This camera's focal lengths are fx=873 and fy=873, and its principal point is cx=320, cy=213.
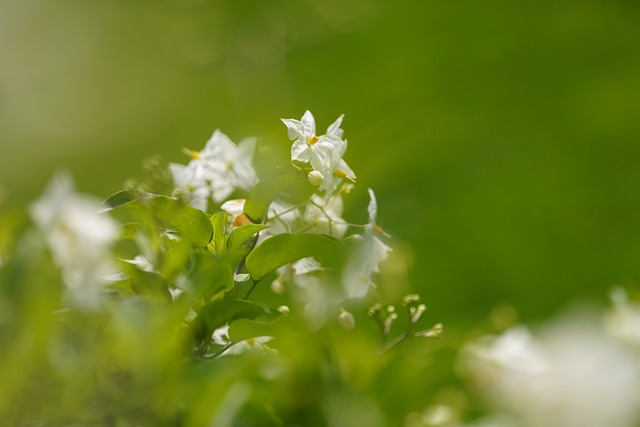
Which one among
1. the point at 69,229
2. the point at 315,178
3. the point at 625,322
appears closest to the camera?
the point at 69,229

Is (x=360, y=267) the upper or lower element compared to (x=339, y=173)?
lower

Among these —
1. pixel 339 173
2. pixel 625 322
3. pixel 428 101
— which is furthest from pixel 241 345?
pixel 428 101

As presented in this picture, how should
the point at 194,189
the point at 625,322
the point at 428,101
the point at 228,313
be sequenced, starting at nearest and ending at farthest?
the point at 228,313 → the point at 194,189 → the point at 625,322 → the point at 428,101

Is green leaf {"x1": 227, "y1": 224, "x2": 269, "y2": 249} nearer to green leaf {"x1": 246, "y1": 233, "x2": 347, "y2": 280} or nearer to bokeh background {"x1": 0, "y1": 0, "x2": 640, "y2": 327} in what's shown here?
green leaf {"x1": 246, "y1": 233, "x2": 347, "y2": 280}

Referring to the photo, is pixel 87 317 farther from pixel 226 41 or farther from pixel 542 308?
pixel 226 41

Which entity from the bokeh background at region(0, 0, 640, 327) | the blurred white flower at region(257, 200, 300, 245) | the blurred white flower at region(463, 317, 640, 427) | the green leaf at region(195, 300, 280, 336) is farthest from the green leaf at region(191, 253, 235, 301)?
the bokeh background at region(0, 0, 640, 327)

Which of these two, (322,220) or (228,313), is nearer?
(228,313)

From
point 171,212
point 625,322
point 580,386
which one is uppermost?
point 171,212

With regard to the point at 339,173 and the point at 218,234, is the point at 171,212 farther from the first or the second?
the point at 339,173
